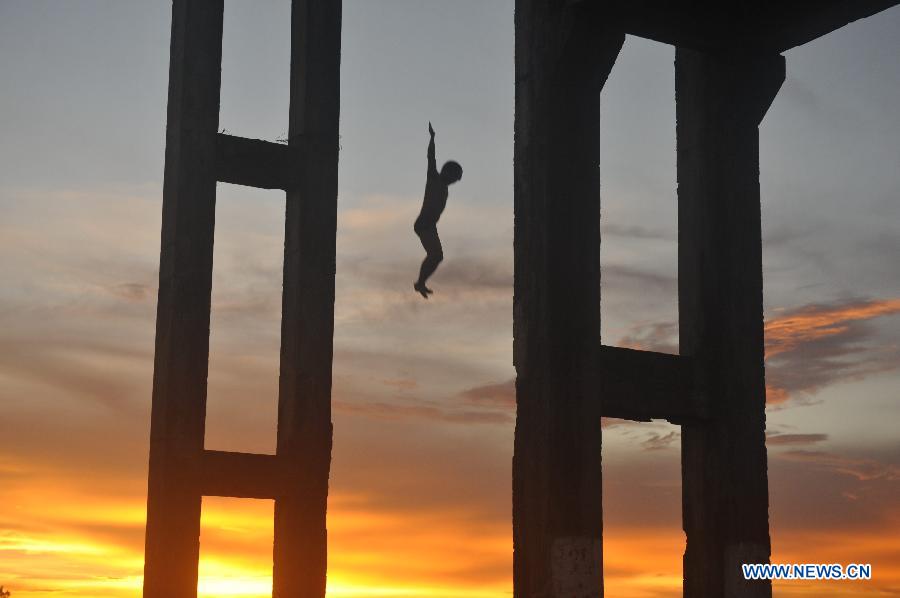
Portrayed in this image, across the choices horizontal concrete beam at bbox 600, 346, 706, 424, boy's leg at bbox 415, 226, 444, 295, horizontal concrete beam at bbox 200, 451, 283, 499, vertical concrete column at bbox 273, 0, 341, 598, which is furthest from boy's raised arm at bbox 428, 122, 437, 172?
horizontal concrete beam at bbox 200, 451, 283, 499

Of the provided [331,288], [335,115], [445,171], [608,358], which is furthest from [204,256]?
[608,358]

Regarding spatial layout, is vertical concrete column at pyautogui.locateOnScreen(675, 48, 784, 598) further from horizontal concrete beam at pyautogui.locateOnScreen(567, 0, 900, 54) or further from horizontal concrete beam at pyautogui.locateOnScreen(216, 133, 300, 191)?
horizontal concrete beam at pyautogui.locateOnScreen(216, 133, 300, 191)

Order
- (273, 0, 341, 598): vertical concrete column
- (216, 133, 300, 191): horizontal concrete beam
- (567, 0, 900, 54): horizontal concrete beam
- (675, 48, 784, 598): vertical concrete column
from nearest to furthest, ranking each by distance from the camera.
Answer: (567, 0, 900, 54): horizontal concrete beam < (675, 48, 784, 598): vertical concrete column < (273, 0, 341, 598): vertical concrete column < (216, 133, 300, 191): horizontal concrete beam

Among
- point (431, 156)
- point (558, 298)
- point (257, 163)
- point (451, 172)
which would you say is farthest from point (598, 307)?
point (257, 163)

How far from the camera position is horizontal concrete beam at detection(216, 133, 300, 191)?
932 cm

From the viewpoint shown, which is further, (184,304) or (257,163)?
(257,163)

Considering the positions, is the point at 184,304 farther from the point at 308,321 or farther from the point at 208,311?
the point at 308,321

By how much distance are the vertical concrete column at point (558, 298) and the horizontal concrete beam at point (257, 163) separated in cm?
481

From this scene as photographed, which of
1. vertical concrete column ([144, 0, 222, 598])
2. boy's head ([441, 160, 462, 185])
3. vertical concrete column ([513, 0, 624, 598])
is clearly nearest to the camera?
vertical concrete column ([513, 0, 624, 598])

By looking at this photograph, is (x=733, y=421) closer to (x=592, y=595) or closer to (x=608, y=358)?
(x=608, y=358)

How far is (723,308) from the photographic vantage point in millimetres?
5613

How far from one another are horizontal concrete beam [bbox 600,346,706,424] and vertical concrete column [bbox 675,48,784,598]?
97mm

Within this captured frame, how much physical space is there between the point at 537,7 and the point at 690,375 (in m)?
1.79

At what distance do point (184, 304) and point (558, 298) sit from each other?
15.8 ft
